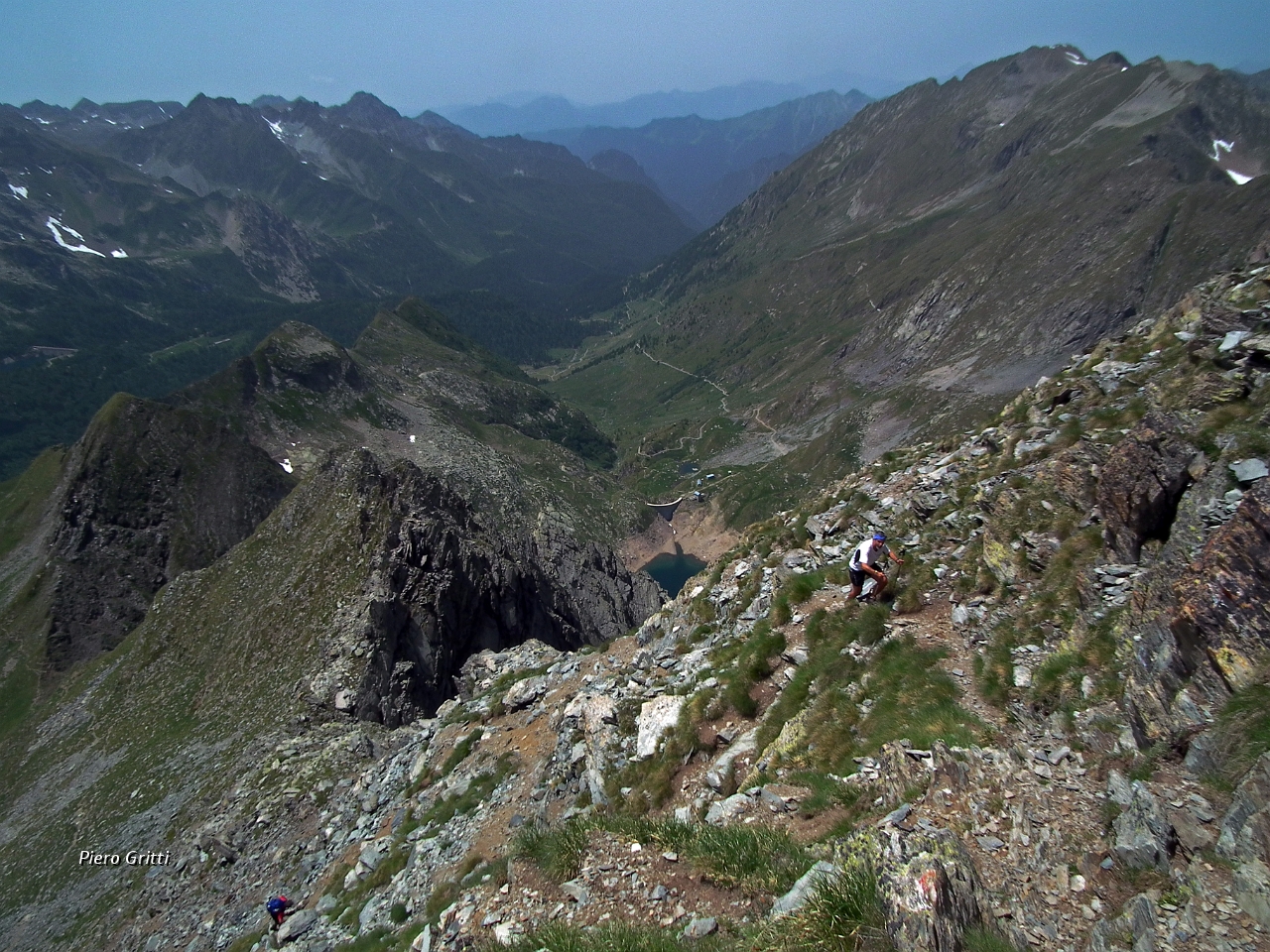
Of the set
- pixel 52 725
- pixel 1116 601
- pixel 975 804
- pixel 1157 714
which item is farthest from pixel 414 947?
pixel 52 725

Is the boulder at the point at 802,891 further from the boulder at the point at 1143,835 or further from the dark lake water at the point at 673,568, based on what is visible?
the dark lake water at the point at 673,568

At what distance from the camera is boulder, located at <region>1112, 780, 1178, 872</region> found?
25.7 ft

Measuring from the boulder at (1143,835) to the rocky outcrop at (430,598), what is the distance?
4594cm

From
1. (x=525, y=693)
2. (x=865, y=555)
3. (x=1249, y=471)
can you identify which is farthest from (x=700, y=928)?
(x=525, y=693)

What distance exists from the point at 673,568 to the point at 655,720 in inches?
5804

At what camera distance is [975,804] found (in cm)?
1013

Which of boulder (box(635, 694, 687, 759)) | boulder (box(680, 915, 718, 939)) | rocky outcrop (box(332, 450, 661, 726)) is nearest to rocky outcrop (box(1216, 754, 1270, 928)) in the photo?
boulder (box(680, 915, 718, 939))

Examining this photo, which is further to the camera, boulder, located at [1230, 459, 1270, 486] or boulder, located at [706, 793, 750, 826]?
boulder, located at [706, 793, 750, 826]

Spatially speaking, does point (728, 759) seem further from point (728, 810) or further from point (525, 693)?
point (525, 693)

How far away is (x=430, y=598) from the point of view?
181ft

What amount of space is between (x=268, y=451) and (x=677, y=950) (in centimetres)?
12266

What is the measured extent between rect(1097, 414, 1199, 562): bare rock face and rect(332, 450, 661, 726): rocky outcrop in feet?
147

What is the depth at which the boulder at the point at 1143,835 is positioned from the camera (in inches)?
308

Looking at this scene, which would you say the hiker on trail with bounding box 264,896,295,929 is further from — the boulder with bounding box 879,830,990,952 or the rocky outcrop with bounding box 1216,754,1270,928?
the rocky outcrop with bounding box 1216,754,1270,928
